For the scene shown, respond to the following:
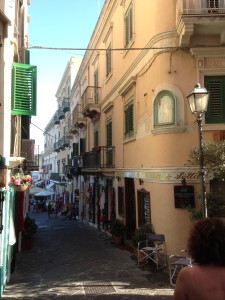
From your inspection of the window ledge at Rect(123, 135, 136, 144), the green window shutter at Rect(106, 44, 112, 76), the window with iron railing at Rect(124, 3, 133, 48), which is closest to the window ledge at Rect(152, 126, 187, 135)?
the window ledge at Rect(123, 135, 136, 144)

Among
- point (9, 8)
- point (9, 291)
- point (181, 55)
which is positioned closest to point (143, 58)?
point (181, 55)

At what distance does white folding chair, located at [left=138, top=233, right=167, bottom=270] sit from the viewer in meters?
10.4

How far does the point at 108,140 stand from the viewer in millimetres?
18781

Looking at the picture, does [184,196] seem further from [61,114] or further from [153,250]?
[61,114]

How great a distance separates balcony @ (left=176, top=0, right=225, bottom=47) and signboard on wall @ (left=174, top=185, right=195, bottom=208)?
13.2ft

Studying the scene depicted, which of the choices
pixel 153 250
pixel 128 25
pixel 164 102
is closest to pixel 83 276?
pixel 153 250

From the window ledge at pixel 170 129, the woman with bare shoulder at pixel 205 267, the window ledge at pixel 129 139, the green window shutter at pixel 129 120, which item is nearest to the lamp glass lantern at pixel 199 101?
the window ledge at pixel 170 129

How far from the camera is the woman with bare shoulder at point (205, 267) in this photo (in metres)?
2.46

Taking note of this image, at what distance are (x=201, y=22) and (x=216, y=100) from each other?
226 centimetres

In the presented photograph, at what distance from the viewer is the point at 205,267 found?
2.56 metres

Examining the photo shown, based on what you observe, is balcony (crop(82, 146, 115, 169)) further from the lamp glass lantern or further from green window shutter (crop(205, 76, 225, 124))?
the lamp glass lantern

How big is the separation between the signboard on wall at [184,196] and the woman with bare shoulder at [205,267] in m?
7.51

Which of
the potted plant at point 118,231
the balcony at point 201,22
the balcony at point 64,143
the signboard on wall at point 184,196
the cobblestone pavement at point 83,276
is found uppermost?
the balcony at point 201,22

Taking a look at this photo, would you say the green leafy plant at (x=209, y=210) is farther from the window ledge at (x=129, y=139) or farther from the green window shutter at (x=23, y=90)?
the green window shutter at (x=23, y=90)
